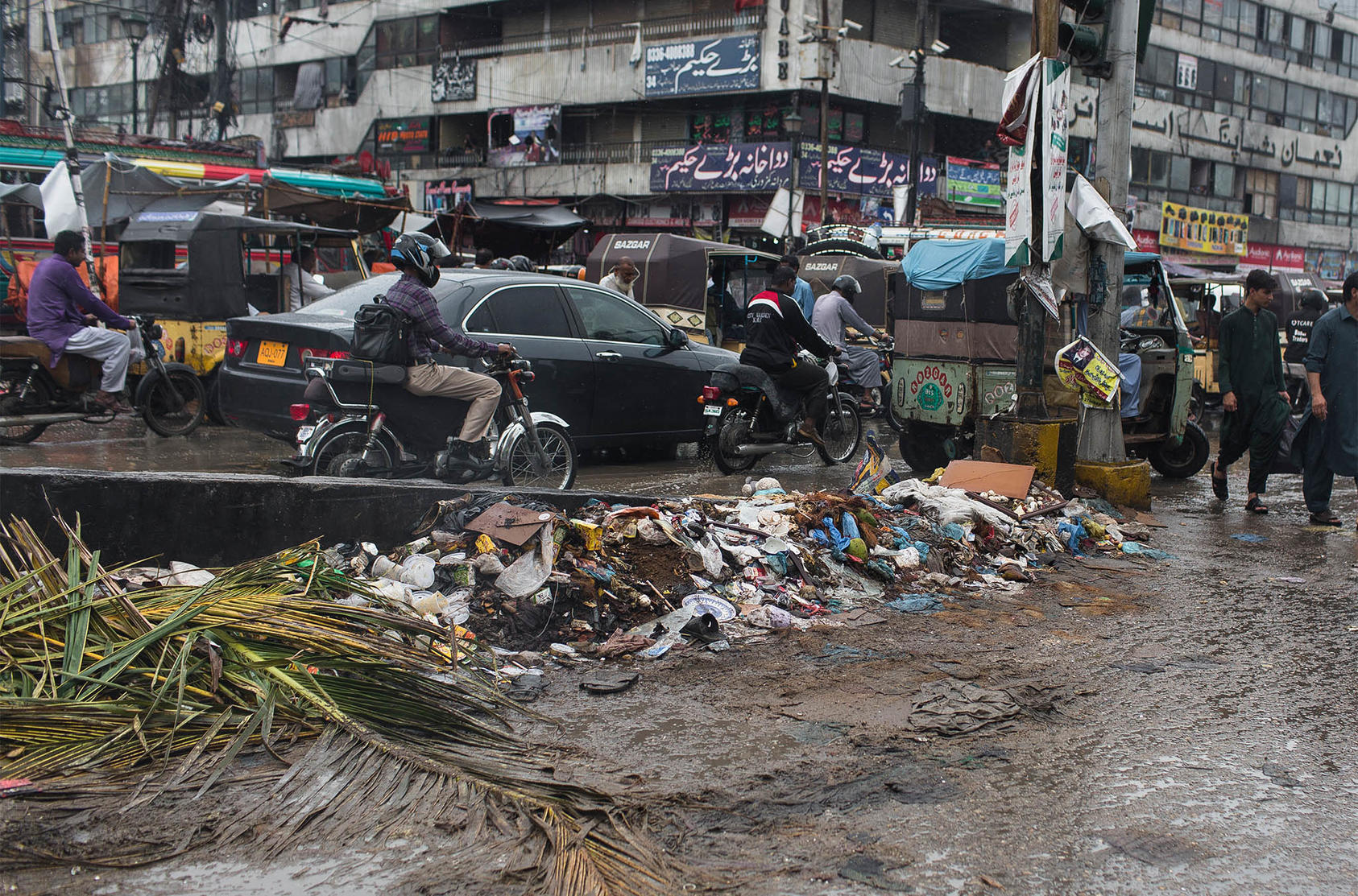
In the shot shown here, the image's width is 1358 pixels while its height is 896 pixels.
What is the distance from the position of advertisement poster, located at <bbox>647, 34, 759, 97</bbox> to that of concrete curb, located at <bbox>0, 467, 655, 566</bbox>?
98.1 feet

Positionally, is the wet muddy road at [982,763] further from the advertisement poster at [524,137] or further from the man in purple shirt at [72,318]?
the advertisement poster at [524,137]

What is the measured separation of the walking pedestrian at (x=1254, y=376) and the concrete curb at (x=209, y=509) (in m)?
5.91

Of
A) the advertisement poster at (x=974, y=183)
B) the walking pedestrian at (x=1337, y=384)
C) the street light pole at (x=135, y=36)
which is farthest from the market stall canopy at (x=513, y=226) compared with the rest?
the walking pedestrian at (x=1337, y=384)

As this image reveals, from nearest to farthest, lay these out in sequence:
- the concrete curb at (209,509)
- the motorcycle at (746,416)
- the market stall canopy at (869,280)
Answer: the concrete curb at (209,509)
the motorcycle at (746,416)
the market stall canopy at (869,280)

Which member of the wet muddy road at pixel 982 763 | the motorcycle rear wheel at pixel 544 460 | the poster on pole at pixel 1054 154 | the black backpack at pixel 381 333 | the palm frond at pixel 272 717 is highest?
the poster on pole at pixel 1054 154

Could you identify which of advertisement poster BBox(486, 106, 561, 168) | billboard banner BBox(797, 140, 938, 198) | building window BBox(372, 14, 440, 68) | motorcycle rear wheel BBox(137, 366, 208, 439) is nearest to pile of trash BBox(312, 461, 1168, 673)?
motorcycle rear wheel BBox(137, 366, 208, 439)

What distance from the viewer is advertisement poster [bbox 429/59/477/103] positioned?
39906 mm

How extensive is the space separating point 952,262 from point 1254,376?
2526mm

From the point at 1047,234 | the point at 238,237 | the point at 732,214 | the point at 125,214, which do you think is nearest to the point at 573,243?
the point at 732,214

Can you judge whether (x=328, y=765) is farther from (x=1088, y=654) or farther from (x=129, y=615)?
(x=1088, y=654)

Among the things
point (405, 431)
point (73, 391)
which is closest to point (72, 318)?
point (73, 391)

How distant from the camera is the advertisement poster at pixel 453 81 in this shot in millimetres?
39906

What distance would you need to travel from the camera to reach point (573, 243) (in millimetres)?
39906

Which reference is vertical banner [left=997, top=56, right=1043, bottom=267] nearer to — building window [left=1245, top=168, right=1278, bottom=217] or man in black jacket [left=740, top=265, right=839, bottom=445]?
Result: man in black jacket [left=740, top=265, right=839, bottom=445]
